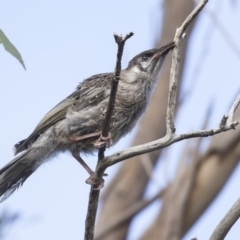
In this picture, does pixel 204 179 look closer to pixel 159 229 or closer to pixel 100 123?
pixel 159 229

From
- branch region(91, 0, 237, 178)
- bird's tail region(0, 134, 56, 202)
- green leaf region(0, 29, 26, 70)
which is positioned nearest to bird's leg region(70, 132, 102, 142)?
bird's tail region(0, 134, 56, 202)

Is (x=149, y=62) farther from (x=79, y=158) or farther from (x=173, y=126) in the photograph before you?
(x=173, y=126)

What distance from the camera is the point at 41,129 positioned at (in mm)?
4840

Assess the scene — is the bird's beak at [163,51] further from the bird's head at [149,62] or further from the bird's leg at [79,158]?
the bird's leg at [79,158]

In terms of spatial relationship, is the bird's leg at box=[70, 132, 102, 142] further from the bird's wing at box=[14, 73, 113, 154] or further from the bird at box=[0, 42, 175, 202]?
the bird's wing at box=[14, 73, 113, 154]

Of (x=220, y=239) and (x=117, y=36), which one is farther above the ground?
(x=117, y=36)

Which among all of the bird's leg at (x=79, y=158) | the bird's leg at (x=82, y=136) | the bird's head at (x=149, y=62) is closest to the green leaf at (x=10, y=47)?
the bird's leg at (x=82, y=136)

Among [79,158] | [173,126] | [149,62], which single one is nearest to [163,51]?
[149,62]

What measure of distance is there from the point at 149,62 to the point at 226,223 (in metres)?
1.89

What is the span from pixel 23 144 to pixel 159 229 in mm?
2343

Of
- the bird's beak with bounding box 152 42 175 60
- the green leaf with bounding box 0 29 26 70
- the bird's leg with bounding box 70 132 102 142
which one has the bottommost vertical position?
the bird's leg with bounding box 70 132 102 142

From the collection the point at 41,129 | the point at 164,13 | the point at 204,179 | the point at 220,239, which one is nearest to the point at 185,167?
the point at 204,179

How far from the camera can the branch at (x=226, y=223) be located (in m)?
3.21

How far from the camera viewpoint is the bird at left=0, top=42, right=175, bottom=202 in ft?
15.0
